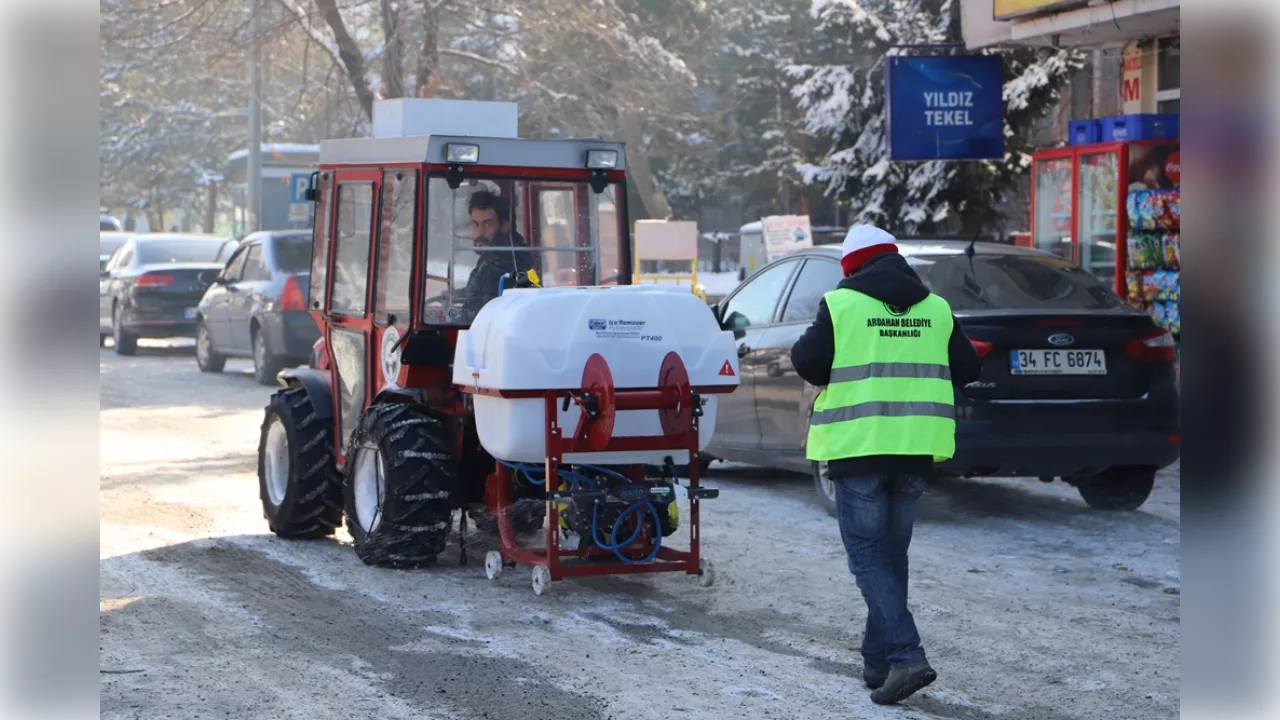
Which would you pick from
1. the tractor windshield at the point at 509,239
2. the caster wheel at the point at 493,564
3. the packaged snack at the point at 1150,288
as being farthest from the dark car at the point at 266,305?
the caster wheel at the point at 493,564

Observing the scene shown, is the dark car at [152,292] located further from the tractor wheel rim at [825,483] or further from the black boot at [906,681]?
the black boot at [906,681]

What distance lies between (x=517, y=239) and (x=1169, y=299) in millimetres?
8569

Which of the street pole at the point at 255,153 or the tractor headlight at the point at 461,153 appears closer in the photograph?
the tractor headlight at the point at 461,153

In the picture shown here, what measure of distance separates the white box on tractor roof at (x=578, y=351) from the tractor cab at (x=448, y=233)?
2.02ft

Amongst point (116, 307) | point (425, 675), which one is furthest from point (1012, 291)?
point (116, 307)

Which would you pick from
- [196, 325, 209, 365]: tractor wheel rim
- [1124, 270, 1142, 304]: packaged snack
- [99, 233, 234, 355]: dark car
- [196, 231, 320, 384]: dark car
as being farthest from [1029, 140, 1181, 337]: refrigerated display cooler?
[99, 233, 234, 355]: dark car

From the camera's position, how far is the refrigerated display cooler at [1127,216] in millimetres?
14500

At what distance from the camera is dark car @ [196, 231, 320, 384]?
703 inches

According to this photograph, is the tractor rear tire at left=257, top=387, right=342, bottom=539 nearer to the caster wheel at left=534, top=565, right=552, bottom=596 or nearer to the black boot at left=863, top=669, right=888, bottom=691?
the caster wheel at left=534, top=565, right=552, bottom=596

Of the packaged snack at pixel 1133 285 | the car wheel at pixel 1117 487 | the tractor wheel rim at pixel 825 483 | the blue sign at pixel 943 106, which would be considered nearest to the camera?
the tractor wheel rim at pixel 825 483

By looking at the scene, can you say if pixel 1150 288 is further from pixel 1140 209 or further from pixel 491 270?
pixel 491 270

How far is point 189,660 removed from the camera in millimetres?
6082

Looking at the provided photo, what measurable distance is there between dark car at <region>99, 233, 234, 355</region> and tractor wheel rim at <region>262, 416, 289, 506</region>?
13100 mm
